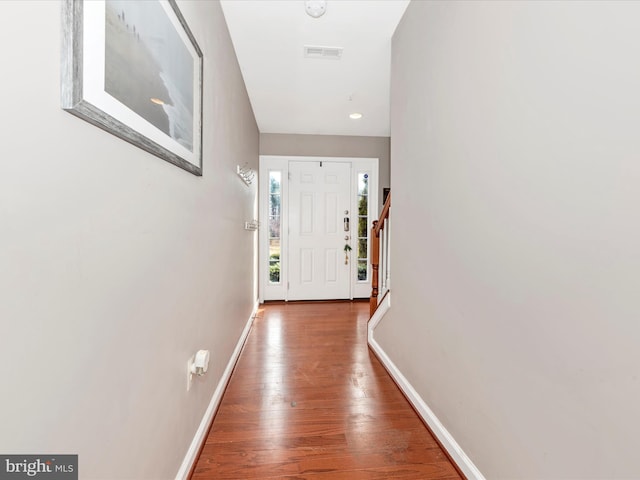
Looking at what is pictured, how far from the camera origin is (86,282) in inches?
26.7

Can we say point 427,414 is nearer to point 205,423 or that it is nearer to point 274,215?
point 205,423

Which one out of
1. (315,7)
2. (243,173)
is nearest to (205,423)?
(243,173)

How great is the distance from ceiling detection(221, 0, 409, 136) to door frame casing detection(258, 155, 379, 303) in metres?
0.61

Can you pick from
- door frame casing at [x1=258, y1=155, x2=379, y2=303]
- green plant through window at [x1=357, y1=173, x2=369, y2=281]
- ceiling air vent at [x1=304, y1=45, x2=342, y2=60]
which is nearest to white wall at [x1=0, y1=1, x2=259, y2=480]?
ceiling air vent at [x1=304, y1=45, x2=342, y2=60]

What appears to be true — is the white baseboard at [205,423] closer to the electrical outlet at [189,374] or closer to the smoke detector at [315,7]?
the electrical outlet at [189,374]

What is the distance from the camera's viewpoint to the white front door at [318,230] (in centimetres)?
445

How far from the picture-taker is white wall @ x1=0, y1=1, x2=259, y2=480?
514 millimetres

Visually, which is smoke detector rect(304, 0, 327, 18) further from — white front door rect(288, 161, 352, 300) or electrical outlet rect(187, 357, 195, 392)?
white front door rect(288, 161, 352, 300)

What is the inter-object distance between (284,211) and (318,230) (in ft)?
1.87

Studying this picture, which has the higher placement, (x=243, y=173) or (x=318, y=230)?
(x=243, y=173)

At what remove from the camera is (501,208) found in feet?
3.60

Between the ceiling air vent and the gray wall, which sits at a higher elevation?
the ceiling air vent

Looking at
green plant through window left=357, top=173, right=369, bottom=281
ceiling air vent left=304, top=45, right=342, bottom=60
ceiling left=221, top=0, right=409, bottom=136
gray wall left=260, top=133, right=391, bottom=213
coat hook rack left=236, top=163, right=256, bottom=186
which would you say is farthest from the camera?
green plant through window left=357, top=173, right=369, bottom=281

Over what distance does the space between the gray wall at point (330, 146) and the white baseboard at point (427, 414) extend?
2442 mm
